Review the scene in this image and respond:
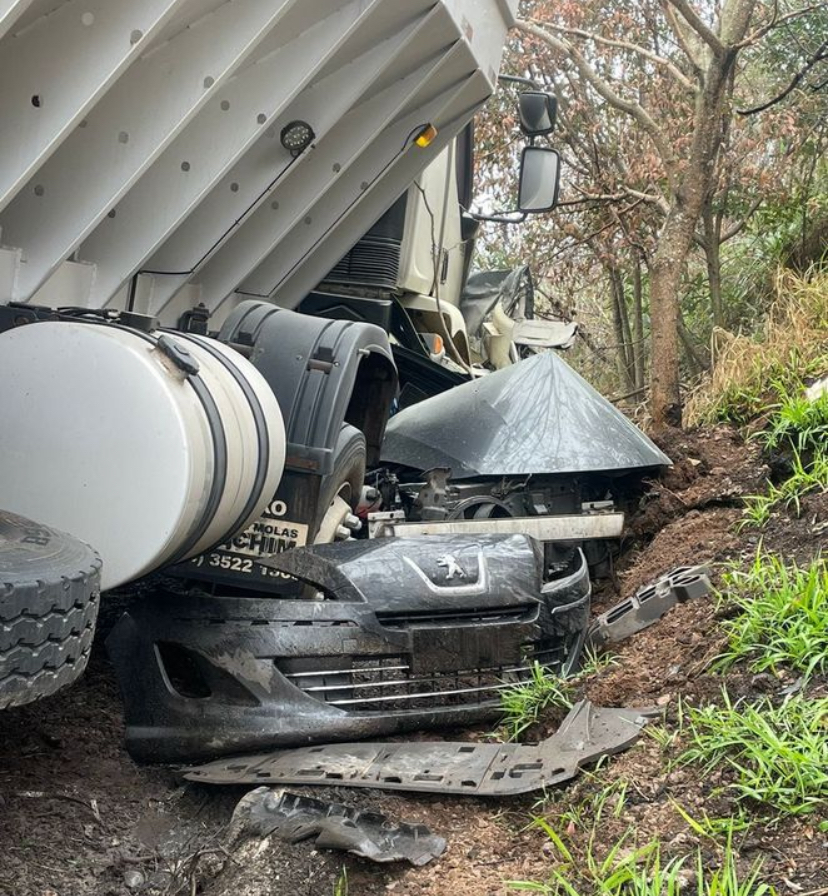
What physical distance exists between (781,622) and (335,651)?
1.17m

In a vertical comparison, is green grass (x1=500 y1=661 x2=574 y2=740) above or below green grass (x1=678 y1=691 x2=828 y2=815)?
below

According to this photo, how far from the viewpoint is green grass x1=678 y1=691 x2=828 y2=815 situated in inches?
90.1

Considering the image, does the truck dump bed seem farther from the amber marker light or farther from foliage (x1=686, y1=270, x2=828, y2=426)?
foliage (x1=686, y1=270, x2=828, y2=426)

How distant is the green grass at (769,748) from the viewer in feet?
7.51

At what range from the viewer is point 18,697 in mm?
2211

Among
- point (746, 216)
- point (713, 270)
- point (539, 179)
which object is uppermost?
point (539, 179)

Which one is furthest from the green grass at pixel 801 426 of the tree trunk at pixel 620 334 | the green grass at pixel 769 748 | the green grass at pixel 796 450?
the tree trunk at pixel 620 334

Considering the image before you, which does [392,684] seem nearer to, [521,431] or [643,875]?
[643,875]

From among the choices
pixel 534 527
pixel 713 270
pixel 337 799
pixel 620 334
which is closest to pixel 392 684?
pixel 337 799

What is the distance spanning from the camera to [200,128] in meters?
3.98

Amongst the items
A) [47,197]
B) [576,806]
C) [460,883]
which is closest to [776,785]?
[576,806]

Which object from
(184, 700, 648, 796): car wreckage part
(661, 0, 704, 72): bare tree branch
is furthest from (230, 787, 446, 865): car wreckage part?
(661, 0, 704, 72): bare tree branch

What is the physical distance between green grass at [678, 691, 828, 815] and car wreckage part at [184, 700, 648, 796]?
0.69ft

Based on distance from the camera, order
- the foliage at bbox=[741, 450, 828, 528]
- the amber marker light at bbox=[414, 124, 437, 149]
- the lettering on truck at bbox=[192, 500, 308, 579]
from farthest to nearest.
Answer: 1. the amber marker light at bbox=[414, 124, 437, 149]
2. the foliage at bbox=[741, 450, 828, 528]
3. the lettering on truck at bbox=[192, 500, 308, 579]
